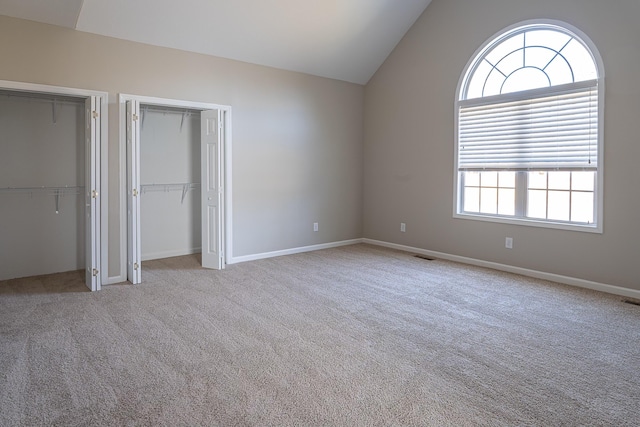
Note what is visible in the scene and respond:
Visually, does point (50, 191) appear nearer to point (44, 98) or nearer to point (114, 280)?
point (44, 98)

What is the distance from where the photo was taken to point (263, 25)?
4.98 meters

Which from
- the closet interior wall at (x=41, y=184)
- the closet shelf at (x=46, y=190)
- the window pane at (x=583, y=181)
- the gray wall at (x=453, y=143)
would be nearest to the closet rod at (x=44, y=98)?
the closet interior wall at (x=41, y=184)

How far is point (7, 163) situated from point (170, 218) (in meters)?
1.99

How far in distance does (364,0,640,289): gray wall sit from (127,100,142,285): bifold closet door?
3699 mm

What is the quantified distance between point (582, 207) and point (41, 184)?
6107 mm

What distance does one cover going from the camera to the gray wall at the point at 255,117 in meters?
→ 4.15

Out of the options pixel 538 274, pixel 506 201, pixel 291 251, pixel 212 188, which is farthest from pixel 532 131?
pixel 212 188

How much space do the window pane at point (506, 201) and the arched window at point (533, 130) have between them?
1cm

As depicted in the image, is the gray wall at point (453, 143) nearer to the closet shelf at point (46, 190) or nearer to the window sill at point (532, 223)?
the window sill at point (532, 223)

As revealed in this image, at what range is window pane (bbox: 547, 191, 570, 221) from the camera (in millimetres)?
4586

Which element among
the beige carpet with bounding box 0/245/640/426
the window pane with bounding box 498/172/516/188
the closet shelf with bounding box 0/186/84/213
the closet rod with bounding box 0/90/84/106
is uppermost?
the closet rod with bounding box 0/90/84/106

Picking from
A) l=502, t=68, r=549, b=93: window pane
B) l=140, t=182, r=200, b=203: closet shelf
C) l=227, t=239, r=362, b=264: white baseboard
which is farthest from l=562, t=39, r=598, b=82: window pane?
l=140, t=182, r=200, b=203: closet shelf

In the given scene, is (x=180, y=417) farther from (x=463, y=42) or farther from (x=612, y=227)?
(x=463, y=42)

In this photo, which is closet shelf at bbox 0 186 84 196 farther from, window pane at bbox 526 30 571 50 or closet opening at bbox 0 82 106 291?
window pane at bbox 526 30 571 50
